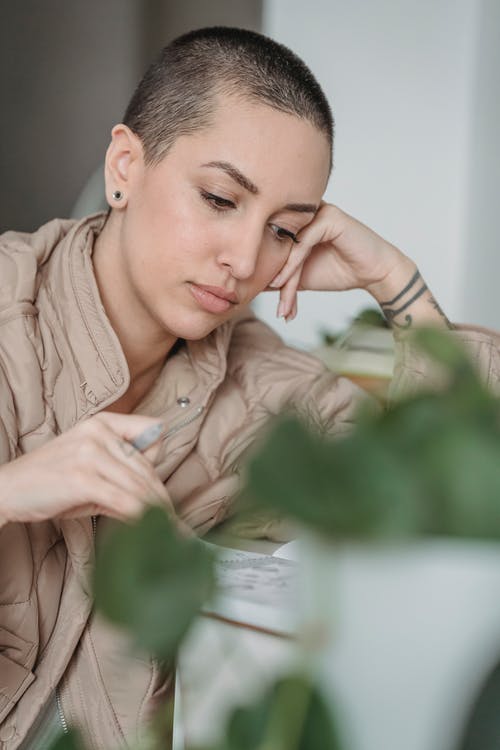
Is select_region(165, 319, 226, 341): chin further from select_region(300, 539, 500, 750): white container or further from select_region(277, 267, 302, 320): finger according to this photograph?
select_region(300, 539, 500, 750): white container

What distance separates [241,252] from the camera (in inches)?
42.6

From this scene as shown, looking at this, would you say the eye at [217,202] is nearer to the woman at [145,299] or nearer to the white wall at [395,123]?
the woman at [145,299]

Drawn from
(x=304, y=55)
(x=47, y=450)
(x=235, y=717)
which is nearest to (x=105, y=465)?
(x=47, y=450)

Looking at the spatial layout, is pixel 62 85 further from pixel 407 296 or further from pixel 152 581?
pixel 152 581

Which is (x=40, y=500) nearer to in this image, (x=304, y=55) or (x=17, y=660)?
(x=17, y=660)

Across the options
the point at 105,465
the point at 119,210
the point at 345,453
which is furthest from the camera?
the point at 119,210

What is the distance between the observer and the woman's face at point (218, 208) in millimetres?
1073

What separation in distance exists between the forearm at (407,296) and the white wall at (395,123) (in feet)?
4.04

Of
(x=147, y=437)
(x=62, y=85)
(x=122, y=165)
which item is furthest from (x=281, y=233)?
(x=62, y=85)

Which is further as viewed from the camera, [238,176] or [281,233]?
[281,233]

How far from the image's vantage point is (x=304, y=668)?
0.21 metres

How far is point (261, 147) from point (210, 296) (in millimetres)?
188

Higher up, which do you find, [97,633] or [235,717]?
[235,717]

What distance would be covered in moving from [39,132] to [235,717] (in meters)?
2.11
